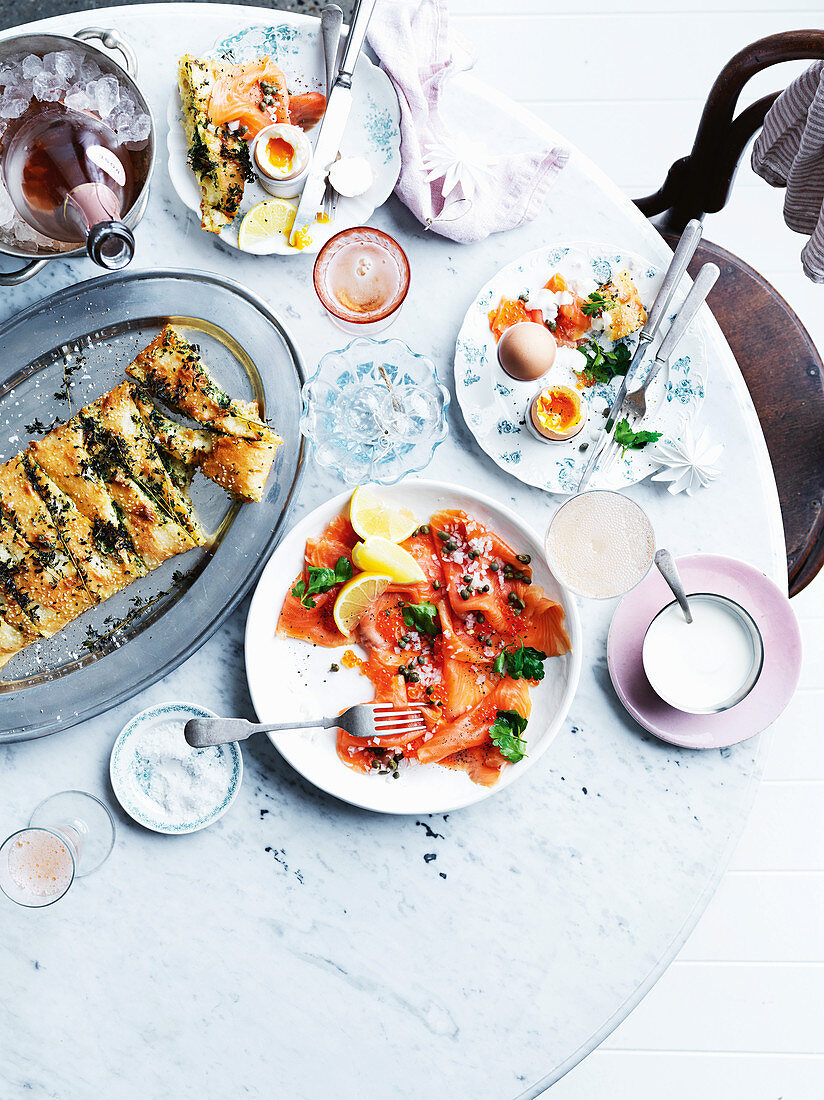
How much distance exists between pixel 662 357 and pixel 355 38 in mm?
900

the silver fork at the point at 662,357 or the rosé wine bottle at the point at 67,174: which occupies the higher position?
the rosé wine bottle at the point at 67,174

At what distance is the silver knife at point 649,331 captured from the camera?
1731mm

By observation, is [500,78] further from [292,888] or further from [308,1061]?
[308,1061]

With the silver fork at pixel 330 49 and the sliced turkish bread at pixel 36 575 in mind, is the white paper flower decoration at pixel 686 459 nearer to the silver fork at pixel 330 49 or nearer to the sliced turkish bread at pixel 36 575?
the silver fork at pixel 330 49

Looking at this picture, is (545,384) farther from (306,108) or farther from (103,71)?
(103,71)

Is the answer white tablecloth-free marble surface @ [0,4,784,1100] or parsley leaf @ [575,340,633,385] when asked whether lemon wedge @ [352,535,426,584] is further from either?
parsley leaf @ [575,340,633,385]

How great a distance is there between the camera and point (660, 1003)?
2.57 m

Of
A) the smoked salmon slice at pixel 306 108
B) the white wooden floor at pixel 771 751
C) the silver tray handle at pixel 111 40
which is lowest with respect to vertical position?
the white wooden floor at pixel 771 751

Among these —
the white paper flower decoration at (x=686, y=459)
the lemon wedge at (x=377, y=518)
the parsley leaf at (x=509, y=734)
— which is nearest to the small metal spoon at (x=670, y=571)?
the white paper flower decoration at (x=686, y=459)

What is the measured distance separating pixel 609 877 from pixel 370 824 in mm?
517

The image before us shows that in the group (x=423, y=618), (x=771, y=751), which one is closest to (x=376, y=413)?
(x=423, y=618)

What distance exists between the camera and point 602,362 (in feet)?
5.94

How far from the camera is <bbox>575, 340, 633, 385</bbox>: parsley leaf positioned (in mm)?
1809

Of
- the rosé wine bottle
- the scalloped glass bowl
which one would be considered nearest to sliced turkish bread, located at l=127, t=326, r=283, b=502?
the scalloped glass bowl
